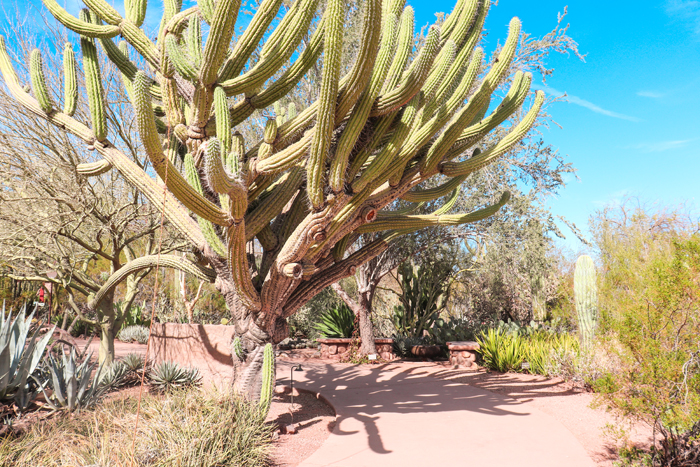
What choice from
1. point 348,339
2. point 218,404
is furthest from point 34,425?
point 348,339

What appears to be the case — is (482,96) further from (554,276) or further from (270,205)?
(554,276)

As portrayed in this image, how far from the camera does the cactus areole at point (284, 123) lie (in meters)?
3.87

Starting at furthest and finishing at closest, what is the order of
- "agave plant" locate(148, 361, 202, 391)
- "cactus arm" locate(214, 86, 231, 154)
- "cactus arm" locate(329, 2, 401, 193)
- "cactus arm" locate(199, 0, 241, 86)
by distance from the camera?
"agave plant" locate(148, 361, 202, 391), "cactus arm" locate(214, 86, 231, 154), "cactus arm" locate(329, 2, 401, 193), "cactus arm" locate(199, 0, 241, 86)

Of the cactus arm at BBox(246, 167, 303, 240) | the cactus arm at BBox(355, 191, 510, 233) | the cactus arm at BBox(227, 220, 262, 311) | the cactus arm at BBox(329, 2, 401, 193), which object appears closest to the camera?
the cactus arm at BBox(329, 2, 401, 193)

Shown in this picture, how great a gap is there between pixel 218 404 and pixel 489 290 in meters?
9.46

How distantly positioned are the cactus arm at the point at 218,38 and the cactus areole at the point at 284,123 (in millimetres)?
11

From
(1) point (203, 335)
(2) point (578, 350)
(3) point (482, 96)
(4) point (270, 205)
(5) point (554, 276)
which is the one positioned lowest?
(2) point (578, 350)

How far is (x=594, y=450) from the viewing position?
429 cm

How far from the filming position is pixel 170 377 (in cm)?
662

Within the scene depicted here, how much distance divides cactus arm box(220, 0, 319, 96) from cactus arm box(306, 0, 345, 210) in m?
0.76

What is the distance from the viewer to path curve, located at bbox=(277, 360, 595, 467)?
4.05 metres

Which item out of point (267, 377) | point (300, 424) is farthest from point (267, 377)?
point (300, 424)

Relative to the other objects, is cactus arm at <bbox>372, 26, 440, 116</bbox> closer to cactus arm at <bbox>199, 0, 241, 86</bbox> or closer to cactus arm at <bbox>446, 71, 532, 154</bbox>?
cactus arm at <bbox>446, 71, 532, 154</bbox>

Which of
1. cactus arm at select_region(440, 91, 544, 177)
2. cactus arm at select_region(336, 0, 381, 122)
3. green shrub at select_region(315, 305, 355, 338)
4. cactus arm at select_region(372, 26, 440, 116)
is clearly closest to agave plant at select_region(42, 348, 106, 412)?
cactus arm at select_region(336, 0, 381, 122)
